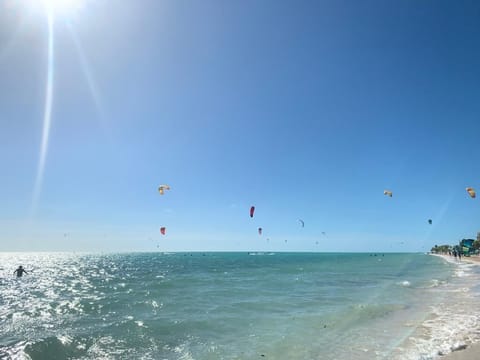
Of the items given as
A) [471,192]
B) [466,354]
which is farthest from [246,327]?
[471,192]

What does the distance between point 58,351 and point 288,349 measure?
926cm

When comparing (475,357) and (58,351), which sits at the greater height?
(475,357)

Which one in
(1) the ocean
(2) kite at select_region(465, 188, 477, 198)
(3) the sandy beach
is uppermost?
(2) kite at select_region(465, 188, 477, 198)

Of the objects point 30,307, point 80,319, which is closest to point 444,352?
point 80,319

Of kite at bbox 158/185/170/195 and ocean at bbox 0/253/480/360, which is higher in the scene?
kite at bbox 158/185/170/195

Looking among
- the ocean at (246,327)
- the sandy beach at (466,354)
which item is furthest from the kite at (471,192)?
the sandy beach at (466,354)

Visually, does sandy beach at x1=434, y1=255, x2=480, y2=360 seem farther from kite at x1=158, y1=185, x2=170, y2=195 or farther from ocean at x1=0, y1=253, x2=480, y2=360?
kite at x1=158, y1=185, x2=170, y2=195

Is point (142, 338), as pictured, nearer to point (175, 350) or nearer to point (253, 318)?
point (175, 350)

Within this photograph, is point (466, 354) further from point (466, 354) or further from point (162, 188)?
point (162, 188)

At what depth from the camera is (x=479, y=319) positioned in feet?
49.9

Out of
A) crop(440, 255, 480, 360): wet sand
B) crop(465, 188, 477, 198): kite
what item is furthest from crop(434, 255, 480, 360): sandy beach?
crop(465, 188, 477, 198): kite

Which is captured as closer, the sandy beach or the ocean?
the sandy beach

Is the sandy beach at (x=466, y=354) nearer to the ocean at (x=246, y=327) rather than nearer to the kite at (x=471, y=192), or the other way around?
the ocean at (x=246, y=327)

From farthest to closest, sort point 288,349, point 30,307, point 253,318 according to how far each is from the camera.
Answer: point 30,307 → point 253,318 → point 288,349
